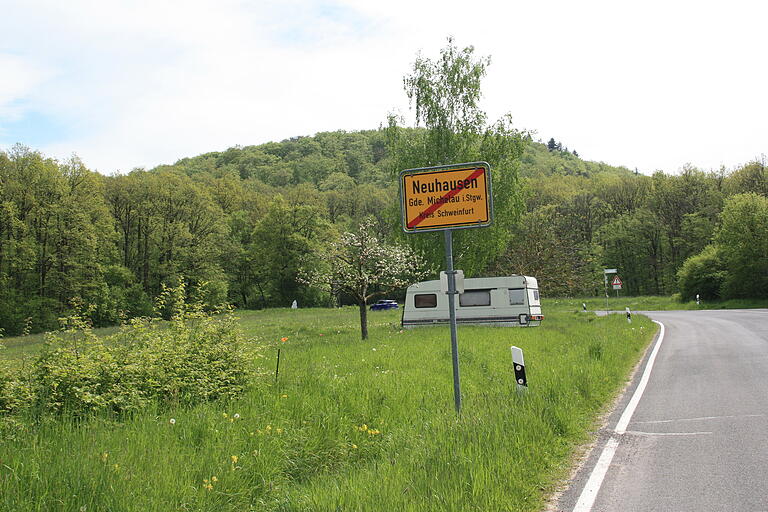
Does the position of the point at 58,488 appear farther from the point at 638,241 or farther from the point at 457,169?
the point at 638,241

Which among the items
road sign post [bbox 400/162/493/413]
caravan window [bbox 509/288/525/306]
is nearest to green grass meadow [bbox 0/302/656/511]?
road sign post [bbox 400/162/493/413]

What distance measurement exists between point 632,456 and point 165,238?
162 ft

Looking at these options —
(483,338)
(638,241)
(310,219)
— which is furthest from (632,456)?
(638,241)

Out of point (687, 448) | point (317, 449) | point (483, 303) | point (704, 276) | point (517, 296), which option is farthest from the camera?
point (704, 276)

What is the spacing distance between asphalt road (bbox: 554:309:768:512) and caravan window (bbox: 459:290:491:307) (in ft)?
40.3

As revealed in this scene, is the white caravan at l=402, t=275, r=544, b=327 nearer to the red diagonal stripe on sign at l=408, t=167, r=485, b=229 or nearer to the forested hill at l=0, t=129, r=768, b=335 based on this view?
the forested hill at l=0, t=129, r=768, b=335

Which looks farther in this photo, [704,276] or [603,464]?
[704,276]

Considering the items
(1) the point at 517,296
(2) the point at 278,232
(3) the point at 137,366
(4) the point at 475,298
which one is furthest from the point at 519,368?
(2) the point at 278,232

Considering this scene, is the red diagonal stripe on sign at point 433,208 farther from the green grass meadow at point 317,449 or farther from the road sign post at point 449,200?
the green grass meadow at point 317,449

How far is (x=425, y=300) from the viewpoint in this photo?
26.4 metres

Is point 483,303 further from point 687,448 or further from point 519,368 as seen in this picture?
point 687,448

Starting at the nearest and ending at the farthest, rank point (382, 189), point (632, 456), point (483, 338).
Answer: point (632, 456)
point (483, 338)
point (382, 189)

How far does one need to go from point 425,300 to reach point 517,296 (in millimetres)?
4045

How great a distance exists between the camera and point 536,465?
5.80 meters
